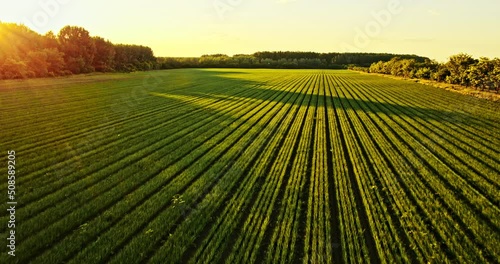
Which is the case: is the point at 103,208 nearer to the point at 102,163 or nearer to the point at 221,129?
the point at 102,163

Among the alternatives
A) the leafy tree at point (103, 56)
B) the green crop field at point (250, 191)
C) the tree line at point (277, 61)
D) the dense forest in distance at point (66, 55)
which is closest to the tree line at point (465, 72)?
the green crop field at point (250, 191)

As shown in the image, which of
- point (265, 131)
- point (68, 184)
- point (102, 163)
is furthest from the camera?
point (265, 131)

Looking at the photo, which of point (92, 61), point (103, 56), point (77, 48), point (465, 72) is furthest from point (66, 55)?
point (465, 72)

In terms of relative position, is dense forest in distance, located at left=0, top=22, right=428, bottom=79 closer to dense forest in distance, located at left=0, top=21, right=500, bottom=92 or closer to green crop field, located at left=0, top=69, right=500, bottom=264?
dense forest in distance, located at left=0, top=21, right=500, bottom=92

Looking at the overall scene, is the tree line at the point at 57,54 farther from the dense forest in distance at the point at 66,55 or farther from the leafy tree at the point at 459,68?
the leafy tree at the point at 459,68

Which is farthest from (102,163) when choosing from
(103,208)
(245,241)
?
(245,241)

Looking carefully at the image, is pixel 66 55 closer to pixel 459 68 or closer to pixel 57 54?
pixel 57 54
